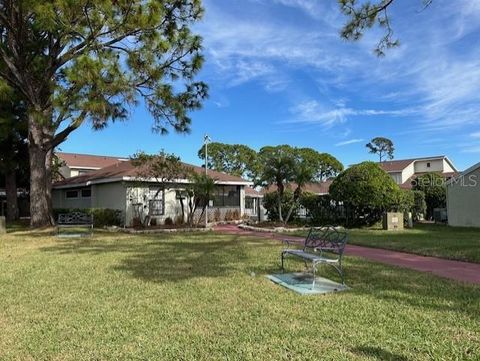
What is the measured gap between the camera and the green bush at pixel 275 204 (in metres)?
24.6

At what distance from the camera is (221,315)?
18.4ft

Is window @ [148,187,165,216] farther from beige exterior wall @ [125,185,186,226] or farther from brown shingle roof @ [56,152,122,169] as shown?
brown shingle roof @ [56,152,122,169]

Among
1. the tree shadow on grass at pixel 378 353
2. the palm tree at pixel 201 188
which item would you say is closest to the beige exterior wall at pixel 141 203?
the palm tree at pixel 201 188

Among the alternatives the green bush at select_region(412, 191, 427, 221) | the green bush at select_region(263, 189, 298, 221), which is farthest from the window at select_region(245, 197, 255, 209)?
the green bush at select_region(412, 191, 427, 221)

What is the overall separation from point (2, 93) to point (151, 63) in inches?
203

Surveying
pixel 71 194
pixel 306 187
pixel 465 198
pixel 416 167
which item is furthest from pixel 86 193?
pixel 416 167

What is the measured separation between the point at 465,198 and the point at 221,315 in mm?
19209

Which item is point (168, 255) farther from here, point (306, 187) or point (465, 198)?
point (306, 187)

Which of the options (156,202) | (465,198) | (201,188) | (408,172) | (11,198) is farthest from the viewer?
(408,172)

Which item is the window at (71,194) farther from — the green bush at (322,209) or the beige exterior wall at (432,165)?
the beige exterior wall at (432,165)

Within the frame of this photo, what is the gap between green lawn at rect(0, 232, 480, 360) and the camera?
4418mm

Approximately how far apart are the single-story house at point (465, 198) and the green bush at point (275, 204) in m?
7.74

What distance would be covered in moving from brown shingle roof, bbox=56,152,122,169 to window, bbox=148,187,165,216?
22735mm

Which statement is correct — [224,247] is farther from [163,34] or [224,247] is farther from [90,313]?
[163,34]
